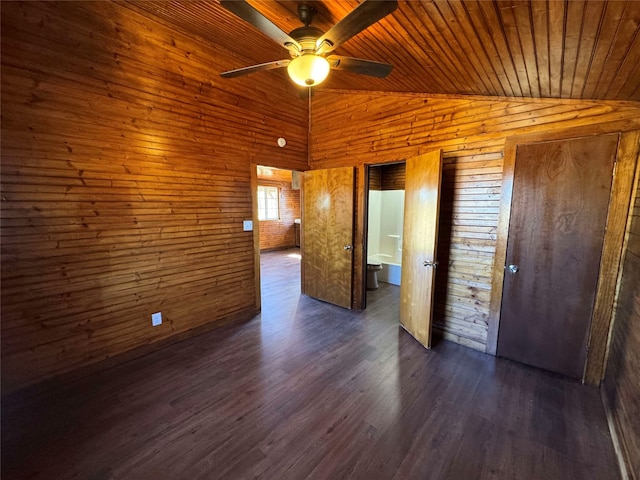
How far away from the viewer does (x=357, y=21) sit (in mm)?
1375

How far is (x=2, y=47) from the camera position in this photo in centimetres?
181

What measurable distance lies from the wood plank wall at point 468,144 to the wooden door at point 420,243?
0.92 feet

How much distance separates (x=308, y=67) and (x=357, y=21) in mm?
414

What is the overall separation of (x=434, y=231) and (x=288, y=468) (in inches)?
89.3

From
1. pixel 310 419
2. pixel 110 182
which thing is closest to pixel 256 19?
pixel 110 182

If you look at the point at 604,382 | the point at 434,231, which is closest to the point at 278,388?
the point at 434,231

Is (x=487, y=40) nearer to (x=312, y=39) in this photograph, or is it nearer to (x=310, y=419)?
(x=312, y=39)

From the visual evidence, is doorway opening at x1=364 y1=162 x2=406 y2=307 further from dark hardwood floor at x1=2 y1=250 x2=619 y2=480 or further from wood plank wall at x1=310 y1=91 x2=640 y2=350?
dark hardwood floor at x1=2 y1=250 x2=619 y2=480

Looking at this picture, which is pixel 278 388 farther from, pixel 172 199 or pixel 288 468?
pixel 172 199

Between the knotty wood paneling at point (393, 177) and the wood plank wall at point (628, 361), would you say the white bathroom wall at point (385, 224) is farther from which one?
the wood plank wall at point (628, 361)

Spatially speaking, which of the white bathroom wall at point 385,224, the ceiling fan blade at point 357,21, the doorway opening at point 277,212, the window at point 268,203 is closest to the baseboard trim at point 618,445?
the ceiling fan blade at point 357,21

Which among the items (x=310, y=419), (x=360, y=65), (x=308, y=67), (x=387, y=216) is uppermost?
(x=360, y=65)

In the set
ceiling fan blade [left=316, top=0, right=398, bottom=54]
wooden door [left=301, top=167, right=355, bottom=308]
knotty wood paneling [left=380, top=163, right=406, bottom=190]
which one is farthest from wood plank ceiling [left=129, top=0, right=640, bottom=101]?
knotty wood paneling [left=380, top=163, right=406, bottom=190]

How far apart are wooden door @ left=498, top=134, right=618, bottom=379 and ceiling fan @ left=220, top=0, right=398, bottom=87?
1666 mm
